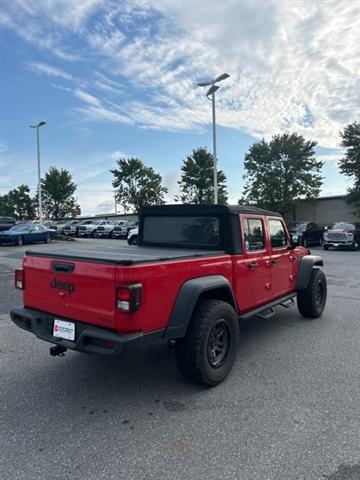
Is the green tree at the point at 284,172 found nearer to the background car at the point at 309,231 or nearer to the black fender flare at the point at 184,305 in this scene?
the background car at the point at 309,231

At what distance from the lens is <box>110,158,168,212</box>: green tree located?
1756 inches

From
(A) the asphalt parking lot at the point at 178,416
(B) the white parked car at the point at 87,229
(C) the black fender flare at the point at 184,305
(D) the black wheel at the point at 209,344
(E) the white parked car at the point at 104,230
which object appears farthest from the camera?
(B) the white parked car at the point at 87,229

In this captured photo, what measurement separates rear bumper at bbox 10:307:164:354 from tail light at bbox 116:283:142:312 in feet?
0.80

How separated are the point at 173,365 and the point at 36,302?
169cm

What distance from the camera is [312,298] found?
5891 millimetres

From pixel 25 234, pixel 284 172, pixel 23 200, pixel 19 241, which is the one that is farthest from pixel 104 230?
pixel 23 200

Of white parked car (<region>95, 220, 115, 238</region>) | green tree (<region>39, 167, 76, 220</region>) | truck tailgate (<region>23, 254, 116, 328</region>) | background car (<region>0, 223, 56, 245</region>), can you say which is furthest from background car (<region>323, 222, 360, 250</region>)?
green tree (<region>39, 167, 76, 220</region>)

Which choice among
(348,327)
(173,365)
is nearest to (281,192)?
(348,327)

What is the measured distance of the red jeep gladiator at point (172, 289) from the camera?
9.73 feet

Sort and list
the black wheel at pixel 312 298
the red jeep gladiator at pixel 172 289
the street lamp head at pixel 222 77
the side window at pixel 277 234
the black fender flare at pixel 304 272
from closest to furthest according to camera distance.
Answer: the red jeep gladiator at pixel 172 289
the side window at pixel 277 234
the black fender flare at pixel 304 272
the black wheel at pixel 312 298
the street lamp head at pixel 222 77

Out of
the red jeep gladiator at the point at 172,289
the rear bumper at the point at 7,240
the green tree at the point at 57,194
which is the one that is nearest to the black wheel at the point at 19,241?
the rear bumper at the point at 7,240

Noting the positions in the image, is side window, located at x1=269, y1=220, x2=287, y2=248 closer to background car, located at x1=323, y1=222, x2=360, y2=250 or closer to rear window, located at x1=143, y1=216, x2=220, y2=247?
rear window, located at x1=143, y1=216, x2=220, y2=247

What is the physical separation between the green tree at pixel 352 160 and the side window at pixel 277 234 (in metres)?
25.3

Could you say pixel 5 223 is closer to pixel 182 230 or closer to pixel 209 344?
pixel 182 230
